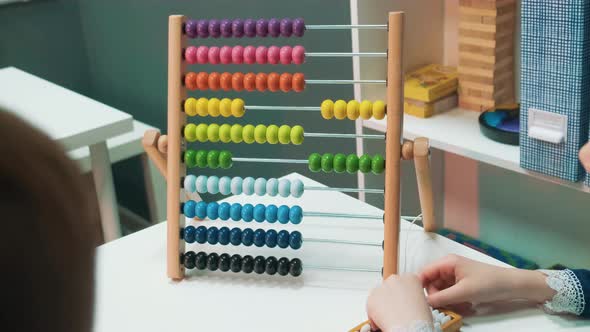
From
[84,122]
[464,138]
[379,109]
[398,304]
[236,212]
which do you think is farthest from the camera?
[84,122]

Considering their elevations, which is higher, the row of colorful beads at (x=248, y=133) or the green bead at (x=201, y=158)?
A: the row of colorful beads at (x=248, y=133)

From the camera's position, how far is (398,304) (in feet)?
3.04

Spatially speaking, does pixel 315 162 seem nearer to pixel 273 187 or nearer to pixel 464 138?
pixel 273 187

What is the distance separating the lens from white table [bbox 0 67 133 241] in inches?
66.7

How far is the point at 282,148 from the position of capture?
2.17m

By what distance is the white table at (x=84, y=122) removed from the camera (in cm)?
169

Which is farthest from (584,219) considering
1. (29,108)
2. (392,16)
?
(29,108)

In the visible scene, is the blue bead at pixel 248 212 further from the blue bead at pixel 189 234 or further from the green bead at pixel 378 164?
the green bead at pixel 378 164

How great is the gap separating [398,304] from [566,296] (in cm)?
24

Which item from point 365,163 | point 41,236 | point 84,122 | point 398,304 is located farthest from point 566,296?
point 84,122

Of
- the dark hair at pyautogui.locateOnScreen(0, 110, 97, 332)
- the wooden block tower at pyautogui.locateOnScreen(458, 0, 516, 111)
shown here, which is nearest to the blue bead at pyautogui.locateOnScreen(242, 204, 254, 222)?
the wooden block tower at pyautogui.locateOnScreen(458, 0, 516, 111)

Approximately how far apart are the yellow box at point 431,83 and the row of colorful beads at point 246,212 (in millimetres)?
487

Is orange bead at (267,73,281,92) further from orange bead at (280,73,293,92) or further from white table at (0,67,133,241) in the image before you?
white table at (0,67,133,241)

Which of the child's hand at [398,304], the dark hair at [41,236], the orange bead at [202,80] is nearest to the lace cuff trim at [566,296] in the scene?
the child's hand at [398,304]
